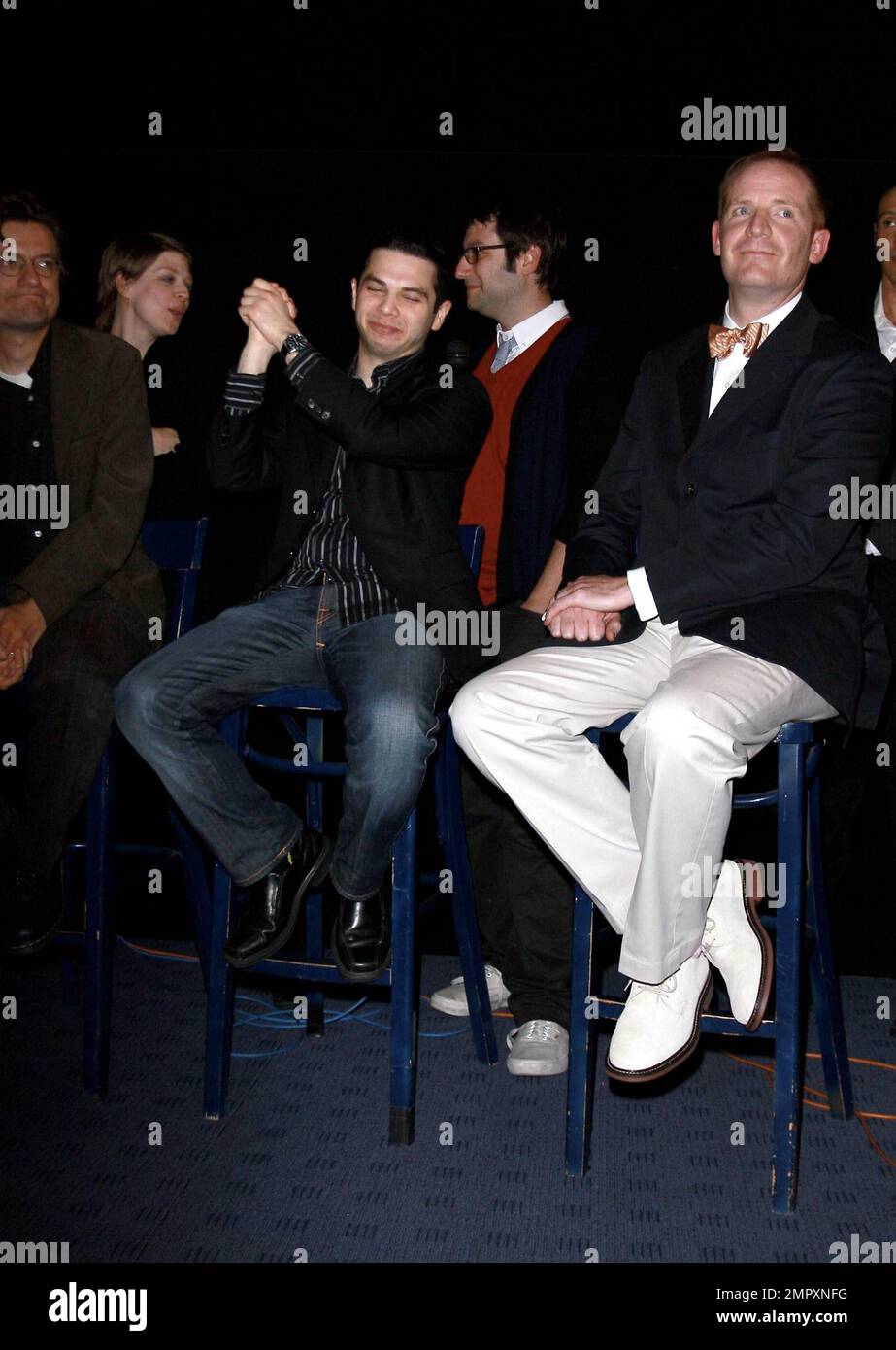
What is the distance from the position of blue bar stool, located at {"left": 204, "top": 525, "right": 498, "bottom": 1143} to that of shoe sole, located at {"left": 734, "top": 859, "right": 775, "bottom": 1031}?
1.79ft

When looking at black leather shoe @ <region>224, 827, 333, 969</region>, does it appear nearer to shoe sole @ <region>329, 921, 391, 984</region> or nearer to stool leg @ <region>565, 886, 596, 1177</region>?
shoe sole @ <region>329, 921, 391, 984</region>

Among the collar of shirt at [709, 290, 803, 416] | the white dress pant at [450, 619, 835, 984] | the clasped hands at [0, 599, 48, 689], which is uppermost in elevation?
the collar of shirt at [709, 290, 803, 416]

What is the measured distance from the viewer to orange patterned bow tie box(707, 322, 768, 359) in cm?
217

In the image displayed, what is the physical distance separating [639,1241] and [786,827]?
0.63 m

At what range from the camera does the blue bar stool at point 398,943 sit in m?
2.04

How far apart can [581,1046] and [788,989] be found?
0.34m

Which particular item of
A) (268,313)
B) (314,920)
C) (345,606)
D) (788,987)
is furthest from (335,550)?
(788,987)

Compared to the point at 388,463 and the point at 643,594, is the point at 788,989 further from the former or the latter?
the point at 388,463

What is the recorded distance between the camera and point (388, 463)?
87.9 inches

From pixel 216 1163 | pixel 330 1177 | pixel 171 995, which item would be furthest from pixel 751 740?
pixel 171 995

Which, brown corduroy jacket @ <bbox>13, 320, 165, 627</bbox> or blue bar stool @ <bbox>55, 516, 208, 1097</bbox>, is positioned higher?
brown corduroy jacket @ <bbox>13, 320, 165, 627</bbox>

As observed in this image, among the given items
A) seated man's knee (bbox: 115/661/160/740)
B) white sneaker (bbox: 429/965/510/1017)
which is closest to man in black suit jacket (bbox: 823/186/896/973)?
white sneaker (bbox: 429/965/510/1017)

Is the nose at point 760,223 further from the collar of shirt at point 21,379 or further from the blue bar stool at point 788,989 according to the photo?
the collar of shirt at point 21,379

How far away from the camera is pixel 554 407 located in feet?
8.54
